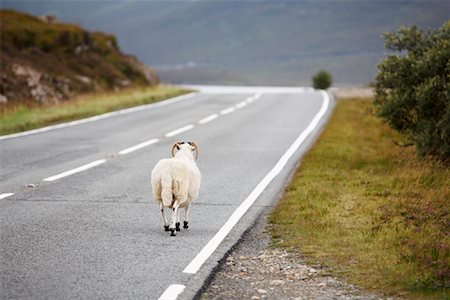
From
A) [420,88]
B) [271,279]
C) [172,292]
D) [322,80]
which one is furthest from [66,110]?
[322,80]

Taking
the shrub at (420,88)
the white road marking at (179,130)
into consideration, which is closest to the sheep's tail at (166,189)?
the shrub at (420,88)

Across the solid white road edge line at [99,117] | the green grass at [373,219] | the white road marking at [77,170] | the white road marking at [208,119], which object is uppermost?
the solid white road edge line at [99,117]

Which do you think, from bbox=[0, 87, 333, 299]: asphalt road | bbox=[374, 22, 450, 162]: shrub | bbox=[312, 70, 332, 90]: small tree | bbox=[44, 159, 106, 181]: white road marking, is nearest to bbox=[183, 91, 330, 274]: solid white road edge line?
bbox=[0, 87, 333, 299]: asphalt road

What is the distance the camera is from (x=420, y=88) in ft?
43.6

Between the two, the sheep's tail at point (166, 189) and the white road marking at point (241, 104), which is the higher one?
the sheep's tail at point (166, 189)

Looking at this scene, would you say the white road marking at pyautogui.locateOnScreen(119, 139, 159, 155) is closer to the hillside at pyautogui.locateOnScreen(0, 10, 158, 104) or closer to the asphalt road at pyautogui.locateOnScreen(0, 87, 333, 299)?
the asphalt road at pyautogui.locateOnScreen(0, 87, 333, 299)

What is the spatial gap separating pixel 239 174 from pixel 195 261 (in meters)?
5.49

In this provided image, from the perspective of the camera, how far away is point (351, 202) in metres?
9.90

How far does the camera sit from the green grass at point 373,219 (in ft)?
21.4

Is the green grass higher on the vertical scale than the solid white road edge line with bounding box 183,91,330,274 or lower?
lower

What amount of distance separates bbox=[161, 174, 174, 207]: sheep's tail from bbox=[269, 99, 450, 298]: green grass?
51.7 inches

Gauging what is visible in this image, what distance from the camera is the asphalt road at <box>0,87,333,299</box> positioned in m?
6.25

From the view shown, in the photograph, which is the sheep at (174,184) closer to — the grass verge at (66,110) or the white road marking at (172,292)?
the white road marking at (172,292)

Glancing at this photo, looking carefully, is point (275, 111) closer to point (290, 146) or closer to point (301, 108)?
point (301, 108)
